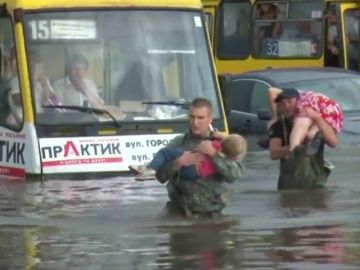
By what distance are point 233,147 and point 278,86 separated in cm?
995

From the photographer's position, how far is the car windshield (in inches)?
858

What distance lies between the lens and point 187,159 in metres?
12.3

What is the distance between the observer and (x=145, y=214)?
13164 millimetres

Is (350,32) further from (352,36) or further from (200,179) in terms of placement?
(200,179)

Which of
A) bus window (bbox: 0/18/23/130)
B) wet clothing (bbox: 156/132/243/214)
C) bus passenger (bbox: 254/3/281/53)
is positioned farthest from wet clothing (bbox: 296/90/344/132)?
bus passenger (bbox: 254/3/281/53)

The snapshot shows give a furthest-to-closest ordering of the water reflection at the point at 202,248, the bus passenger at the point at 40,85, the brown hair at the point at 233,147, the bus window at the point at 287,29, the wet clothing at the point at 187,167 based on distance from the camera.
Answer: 1. the bus window at the point at 287,29
2. the bus passenger at the point at 40,85
3. the wet clothing at the point at 187,167
4. the brown hair at the point at 233,147
5. the water reflection at the point at 202,248

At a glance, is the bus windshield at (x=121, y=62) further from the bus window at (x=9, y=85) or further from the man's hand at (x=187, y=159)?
the man's hand at (x=187, y=159)

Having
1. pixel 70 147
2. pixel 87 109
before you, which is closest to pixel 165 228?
pixel 70 147

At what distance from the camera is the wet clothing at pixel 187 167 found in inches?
485

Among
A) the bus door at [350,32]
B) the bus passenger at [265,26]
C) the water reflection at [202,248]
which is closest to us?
the water reflection at [202,248]

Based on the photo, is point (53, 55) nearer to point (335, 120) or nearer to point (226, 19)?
point (335, 120)

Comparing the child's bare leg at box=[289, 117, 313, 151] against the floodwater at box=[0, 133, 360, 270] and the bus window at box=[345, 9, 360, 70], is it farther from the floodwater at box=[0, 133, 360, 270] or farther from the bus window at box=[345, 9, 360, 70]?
the bus window at box=[345, 9, 360, 70]

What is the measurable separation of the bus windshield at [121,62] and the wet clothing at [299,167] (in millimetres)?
2254

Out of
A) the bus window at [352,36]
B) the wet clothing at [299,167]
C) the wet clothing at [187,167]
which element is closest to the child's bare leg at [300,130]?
the wet clothing at [299,167]
